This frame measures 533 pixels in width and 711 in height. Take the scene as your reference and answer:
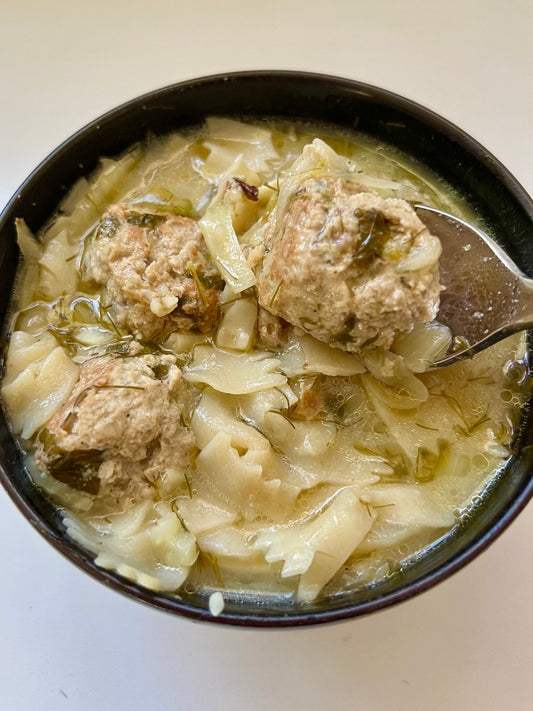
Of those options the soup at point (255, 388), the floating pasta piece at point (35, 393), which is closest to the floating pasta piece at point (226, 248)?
the soup at point (255, 388)

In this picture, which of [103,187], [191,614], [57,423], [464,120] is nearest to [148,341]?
[57,423]

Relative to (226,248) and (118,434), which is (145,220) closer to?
(226,248)

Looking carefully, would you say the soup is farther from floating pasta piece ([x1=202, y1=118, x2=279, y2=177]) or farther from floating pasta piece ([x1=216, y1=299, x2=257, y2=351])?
floating pasta piece ([x1=202, y1=118, x2=279, y2=177])

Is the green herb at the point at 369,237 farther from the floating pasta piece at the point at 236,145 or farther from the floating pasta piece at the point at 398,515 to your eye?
the floating pasta piece at the point at 236,145

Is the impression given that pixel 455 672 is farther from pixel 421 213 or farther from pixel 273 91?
pixel 273 91

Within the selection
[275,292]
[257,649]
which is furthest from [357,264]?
[257,649]

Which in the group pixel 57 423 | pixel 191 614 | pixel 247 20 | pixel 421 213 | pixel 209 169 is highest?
pixel 247 20

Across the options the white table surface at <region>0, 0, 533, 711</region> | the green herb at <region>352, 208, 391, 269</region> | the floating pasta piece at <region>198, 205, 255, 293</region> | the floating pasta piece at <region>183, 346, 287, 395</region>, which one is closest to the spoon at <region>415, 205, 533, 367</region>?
the green herb at <region>352, 208, 391, 269</region>
